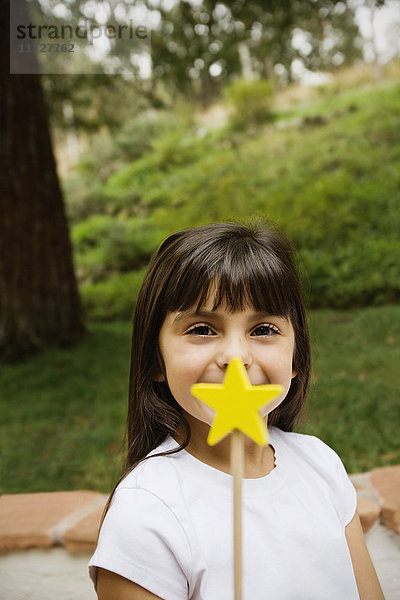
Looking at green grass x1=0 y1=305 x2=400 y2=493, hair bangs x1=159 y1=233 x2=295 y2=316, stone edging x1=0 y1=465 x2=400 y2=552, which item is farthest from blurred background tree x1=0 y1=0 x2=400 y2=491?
stone edging x1=0 y1=465 x2=400 y2=552

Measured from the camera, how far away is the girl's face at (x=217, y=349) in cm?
96

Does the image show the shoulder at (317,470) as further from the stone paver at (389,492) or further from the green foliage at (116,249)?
the green foliage at (116,249)

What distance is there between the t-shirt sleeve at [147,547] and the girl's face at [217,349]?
0.60 feet

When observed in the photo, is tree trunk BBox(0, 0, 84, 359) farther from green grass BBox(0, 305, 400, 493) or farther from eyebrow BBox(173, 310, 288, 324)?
eyebrow BBox(173, 310, 288, 324)

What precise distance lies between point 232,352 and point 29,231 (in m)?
3.72

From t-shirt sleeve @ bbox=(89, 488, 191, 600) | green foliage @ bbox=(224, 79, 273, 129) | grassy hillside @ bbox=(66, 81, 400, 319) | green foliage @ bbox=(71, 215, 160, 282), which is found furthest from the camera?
green foliage @ bbox=(224, 79, 273, 129)

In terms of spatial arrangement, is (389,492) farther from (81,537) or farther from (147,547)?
(147,547)

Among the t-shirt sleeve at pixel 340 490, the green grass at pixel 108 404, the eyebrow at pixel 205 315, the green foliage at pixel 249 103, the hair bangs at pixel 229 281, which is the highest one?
the green foliage at pixel 249 103

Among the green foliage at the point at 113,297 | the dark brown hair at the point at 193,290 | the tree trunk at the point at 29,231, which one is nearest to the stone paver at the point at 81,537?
the dark brown hair at the point at 193,290

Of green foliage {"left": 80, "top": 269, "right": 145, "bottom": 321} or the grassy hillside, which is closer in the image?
the grassy hillside

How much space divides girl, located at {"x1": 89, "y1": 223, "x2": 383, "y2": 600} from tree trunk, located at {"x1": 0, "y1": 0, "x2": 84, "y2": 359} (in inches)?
134

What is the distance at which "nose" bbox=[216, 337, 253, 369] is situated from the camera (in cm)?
94

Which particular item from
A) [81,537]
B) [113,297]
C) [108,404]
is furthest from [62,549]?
[113,297]

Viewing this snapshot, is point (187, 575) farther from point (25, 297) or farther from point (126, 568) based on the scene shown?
point (25, 297)
